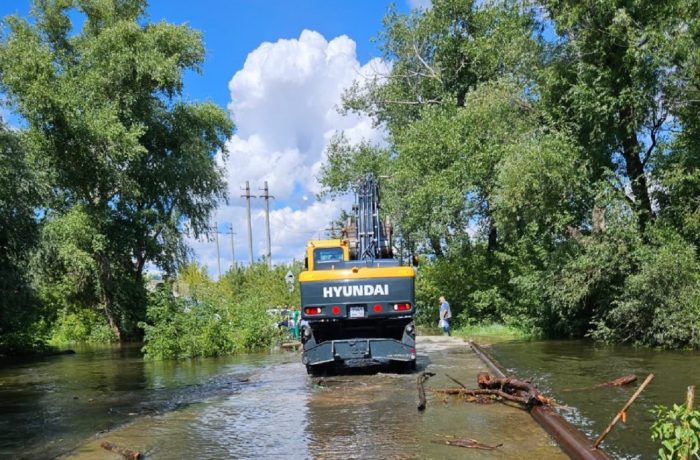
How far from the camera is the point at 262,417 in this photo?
33.9ft

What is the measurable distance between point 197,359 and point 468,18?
23196mm

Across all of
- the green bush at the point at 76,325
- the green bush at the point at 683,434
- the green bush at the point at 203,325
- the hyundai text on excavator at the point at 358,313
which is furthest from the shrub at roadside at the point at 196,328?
the green bush at the point at 683,434

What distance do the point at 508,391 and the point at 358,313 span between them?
12.9 ft

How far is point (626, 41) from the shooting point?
19.5 m

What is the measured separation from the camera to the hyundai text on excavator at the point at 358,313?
13.5 meters

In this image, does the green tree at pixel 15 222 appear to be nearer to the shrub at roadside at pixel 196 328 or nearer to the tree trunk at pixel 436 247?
the shrub at roadside at pixel 196 328

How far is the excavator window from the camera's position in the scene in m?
16.1

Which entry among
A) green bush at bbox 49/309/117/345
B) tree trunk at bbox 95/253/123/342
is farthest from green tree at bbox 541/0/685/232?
green bush at bbox 49/309/117/345

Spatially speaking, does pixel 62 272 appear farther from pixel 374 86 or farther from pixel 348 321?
pixel 348 321

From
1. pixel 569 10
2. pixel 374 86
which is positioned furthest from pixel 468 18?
pixel 569 10

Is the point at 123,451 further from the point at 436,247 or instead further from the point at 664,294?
the point at 436,247

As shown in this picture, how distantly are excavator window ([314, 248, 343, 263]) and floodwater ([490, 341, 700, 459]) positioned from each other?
487 cm

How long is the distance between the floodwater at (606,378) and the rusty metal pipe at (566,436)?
17.5 inches

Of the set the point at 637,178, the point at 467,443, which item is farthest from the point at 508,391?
the point at 637,178
